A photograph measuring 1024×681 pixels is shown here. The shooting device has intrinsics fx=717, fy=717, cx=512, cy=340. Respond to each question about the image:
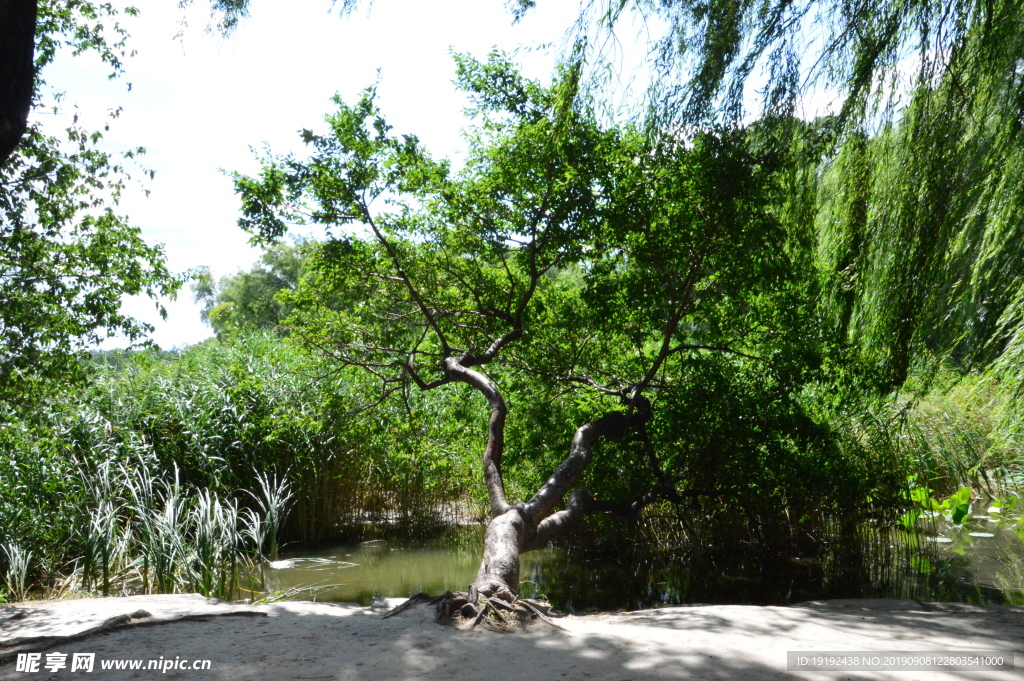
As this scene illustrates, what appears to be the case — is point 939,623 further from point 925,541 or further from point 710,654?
point 925,541

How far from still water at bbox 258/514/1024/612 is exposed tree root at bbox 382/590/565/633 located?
231 centimetres

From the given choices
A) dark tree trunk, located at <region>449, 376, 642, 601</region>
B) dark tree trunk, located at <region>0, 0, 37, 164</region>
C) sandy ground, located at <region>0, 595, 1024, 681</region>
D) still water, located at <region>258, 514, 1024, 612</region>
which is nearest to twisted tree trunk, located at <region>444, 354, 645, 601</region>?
dark tree trunk, located at <region>449, 376, 642, 601</region>

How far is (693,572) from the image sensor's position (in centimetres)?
707

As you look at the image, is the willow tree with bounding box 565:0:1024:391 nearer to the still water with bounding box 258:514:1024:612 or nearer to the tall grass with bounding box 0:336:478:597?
the still water with bounding box 258:514:1024:612

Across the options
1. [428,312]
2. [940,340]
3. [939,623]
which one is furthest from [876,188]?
[428,312]

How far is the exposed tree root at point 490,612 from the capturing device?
12.4ft

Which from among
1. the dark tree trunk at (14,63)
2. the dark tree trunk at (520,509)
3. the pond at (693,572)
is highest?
the dark tree trunk at (14,63)

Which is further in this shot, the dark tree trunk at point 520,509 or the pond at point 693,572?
the pond at point 693,572

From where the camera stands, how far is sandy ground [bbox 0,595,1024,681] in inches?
118

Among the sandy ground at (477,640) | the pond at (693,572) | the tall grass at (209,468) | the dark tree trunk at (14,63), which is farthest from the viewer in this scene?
the pond at (693,572)

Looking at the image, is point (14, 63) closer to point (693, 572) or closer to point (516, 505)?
point (516, 505)

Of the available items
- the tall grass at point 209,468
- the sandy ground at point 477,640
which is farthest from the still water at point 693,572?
the sandy ground at point 477,640

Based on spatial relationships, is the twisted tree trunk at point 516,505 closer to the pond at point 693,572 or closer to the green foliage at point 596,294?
the green foliage at point 596,294

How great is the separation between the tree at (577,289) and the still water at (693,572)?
79cm
